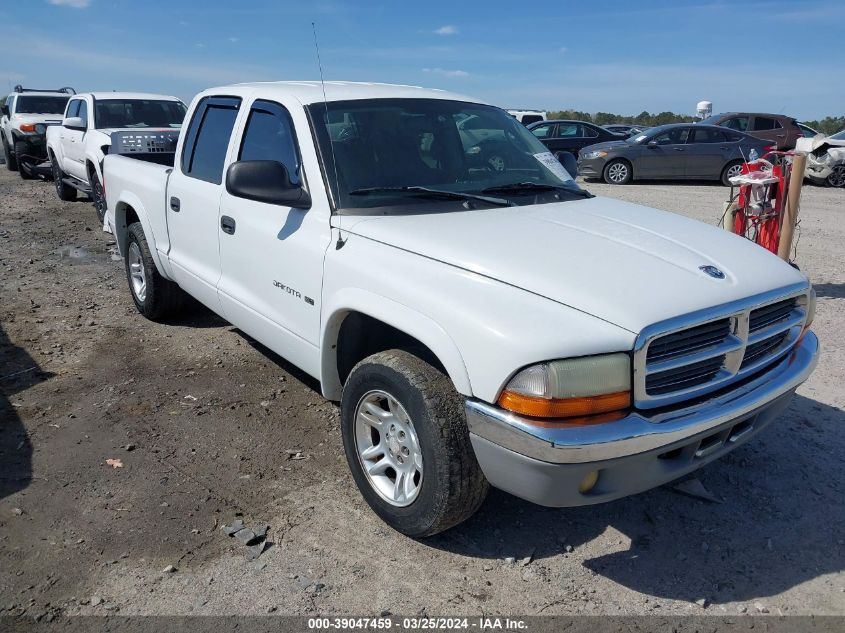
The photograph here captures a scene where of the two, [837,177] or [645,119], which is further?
[645,119]

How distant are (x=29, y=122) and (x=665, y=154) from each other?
1467 cm

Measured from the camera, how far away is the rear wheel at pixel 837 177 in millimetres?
16141

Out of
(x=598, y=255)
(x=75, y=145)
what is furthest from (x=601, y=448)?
(x=75, y=145)

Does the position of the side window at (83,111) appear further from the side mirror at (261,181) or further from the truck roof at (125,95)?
the side mirror at (261,181)

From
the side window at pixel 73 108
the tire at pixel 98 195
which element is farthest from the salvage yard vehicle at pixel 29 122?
the tire at pixel 98 195

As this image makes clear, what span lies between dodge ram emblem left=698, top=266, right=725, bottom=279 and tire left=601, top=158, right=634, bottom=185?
1492cm

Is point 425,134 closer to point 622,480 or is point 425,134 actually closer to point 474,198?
point 474,198

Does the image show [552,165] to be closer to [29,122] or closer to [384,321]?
[384,321]

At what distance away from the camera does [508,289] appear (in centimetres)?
258

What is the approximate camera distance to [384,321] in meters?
2.86

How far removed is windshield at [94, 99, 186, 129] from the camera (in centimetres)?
1078

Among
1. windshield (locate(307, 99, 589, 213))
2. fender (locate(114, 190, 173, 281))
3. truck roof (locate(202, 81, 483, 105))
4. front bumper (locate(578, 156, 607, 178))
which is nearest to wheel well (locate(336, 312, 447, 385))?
windshield (locate(307, 99, 589, 213))

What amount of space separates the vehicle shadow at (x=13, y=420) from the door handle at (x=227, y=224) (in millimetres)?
1638

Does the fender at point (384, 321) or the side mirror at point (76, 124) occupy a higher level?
the side mirror at point (76, 124)
